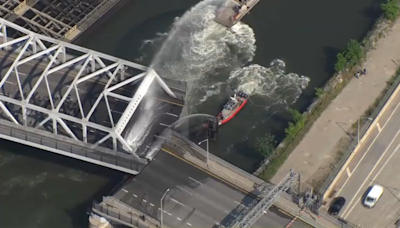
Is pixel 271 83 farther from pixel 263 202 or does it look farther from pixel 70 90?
pixel 70 90

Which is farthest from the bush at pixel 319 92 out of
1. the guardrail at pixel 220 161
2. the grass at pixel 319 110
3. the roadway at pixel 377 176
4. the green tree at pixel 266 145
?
the guardrail at pixel 220 161

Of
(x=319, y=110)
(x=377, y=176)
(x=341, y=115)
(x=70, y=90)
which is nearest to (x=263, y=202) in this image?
(x=377, y=176)

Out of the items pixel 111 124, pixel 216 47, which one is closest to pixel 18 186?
pixel 111 124

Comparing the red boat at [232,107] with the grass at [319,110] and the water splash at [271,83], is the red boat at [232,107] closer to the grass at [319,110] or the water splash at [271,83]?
the water splash at [271,83]

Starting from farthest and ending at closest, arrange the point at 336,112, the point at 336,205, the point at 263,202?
the point at 336,112, the point at 336,205, the point at 263,202

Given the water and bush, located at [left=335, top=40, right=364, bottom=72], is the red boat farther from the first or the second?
bush, located at [left=335, top=40, right=364, bottom=72]

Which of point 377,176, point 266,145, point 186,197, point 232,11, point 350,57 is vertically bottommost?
point 186,197
